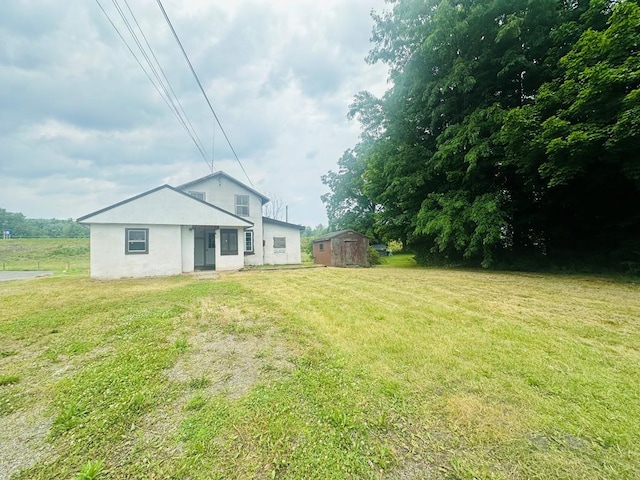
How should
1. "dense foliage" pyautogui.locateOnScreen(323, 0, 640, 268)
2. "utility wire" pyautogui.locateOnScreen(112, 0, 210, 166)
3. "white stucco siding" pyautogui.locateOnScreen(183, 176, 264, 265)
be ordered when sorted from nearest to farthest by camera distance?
"utility wire" pyautogui.locateOnScreen(112, 0, 210, 166), "dense foliage" pyautogui.locateOnScreen(323, 0, 640, 268), "white stucco siding" pyautogui.locateOnScreen(183, 176, 264, 265)

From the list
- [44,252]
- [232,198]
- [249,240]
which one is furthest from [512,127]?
[44,252]

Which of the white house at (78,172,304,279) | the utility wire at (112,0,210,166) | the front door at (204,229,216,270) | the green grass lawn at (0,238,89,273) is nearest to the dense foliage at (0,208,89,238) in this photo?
the green grass lawn at (0,238,89,273)

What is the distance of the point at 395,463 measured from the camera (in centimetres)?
167

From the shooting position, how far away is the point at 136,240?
1120 cm

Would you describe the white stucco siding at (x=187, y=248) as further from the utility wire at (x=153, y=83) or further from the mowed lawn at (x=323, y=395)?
the mowed lawn at (x=323, y=395)

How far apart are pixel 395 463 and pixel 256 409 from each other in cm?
118

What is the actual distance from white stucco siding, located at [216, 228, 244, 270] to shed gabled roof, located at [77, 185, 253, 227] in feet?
3.61

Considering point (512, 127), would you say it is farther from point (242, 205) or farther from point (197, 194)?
point (197, 194)

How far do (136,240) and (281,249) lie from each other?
8085 millimetres

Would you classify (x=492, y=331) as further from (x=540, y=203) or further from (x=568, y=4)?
(x=568, y=4)

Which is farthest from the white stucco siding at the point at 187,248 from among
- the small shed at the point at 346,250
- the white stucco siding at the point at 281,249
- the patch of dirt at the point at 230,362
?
the patch of dirt at the point at 230,362

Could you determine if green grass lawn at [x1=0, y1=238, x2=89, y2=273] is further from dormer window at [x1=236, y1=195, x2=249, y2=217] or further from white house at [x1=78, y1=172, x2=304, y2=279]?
dormer window at [x1=236, y1=195, x2=249, y2=217]

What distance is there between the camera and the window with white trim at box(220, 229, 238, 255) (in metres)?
13.2

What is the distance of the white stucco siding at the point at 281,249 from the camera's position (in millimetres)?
16797
